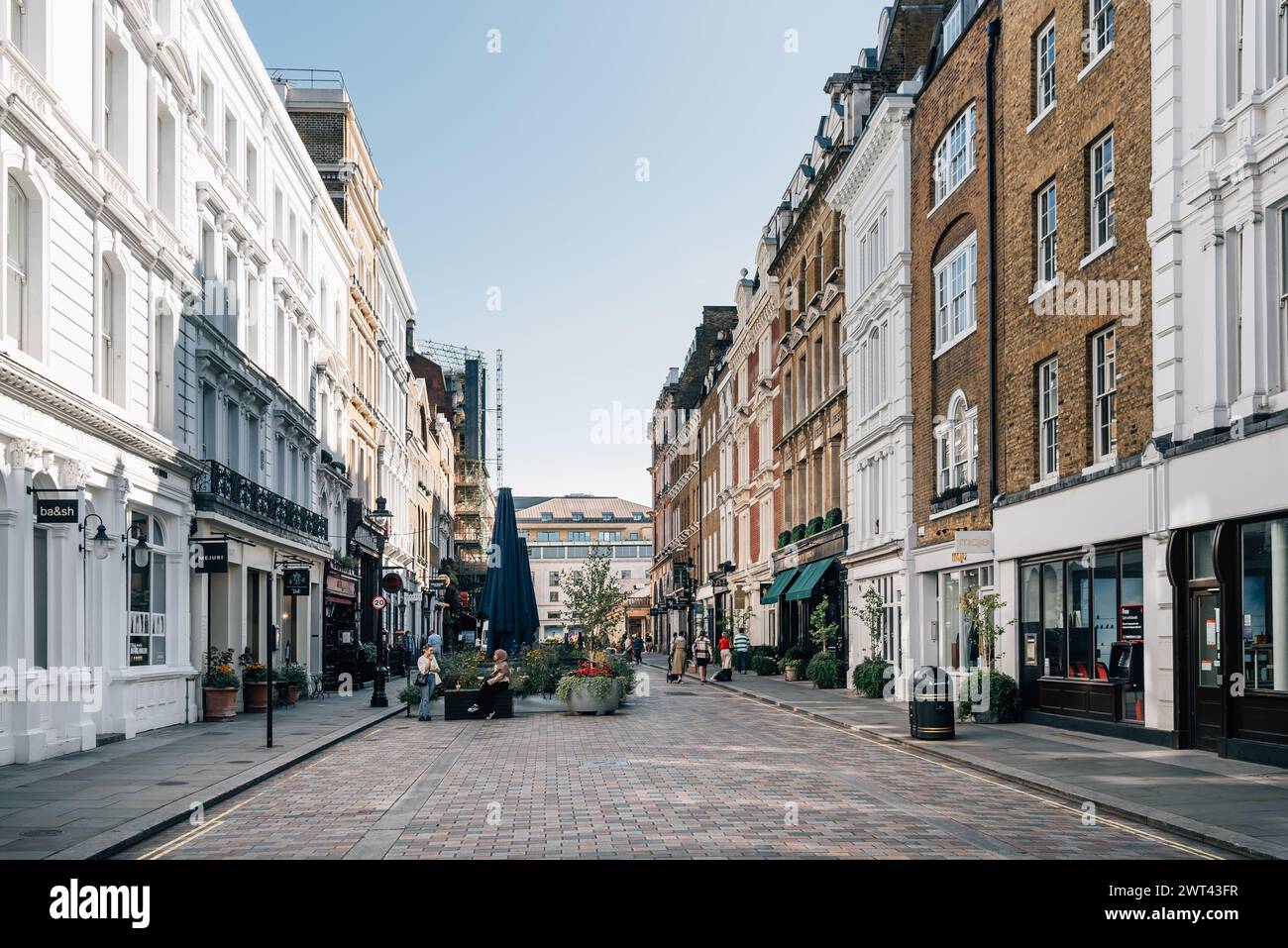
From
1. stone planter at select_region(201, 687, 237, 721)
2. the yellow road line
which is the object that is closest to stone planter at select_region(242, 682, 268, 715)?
stone planter at select_region(201, 687, 237, 721)

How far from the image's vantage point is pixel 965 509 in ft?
87.9

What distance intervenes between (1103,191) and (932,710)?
27.3 ft

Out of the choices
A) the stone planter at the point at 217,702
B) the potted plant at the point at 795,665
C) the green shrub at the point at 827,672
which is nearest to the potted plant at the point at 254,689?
the stone planter at the point at 217,702

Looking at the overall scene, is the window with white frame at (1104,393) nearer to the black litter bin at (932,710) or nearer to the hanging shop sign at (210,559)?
the black litter bin at (932,710)

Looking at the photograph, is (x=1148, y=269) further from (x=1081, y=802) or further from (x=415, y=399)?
(x=415, y=399)

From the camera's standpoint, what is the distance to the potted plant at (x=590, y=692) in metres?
25.8

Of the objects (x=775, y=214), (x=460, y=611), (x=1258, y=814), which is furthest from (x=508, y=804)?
(x=460, y=611)

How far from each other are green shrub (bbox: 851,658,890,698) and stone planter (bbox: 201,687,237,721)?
14.3 meters

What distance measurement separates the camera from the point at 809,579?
40.2 meters

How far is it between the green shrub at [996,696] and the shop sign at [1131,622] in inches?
131

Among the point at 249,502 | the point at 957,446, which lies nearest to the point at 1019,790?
the point at 957,446

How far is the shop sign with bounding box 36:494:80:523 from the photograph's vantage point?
54.5ft

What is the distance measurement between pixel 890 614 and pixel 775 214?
24.1m

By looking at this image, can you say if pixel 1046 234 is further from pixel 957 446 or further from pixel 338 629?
pixel 338 629
